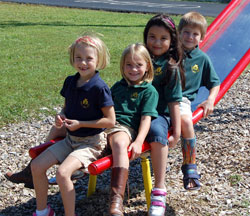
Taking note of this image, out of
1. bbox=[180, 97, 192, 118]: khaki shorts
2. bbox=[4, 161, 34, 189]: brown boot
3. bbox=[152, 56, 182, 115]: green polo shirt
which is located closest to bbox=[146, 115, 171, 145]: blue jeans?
bbox=[152, 56, 182, 115]: green polo shirt

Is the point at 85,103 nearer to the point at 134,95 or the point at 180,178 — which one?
the point at 134,95

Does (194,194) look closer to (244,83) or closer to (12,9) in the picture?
(244,83)

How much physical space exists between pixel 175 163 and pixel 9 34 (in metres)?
8.45

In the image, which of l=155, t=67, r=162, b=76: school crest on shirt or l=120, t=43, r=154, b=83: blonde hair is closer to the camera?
l=120, t=43, r=154, b=83: blonde hair

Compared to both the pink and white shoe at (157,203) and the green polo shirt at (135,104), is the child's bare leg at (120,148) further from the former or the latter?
the pink and white shoe at (157,203)

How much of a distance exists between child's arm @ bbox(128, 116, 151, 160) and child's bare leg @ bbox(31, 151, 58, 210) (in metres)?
0.54

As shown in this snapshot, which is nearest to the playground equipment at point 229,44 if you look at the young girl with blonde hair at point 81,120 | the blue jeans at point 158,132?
the blue jeans at point 158,132

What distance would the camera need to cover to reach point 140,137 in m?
3.27

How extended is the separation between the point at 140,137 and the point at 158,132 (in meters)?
0.18

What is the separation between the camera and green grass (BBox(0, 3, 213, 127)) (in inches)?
252

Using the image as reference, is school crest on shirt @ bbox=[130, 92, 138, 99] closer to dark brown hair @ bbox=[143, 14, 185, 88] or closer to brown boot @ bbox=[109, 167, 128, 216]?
dark brown hair @ bbox=[143, 14, 185, 88]

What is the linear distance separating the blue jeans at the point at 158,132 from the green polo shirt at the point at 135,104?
0.08 metres

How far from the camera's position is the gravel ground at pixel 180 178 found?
378 centimetres

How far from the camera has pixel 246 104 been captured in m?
6.61
